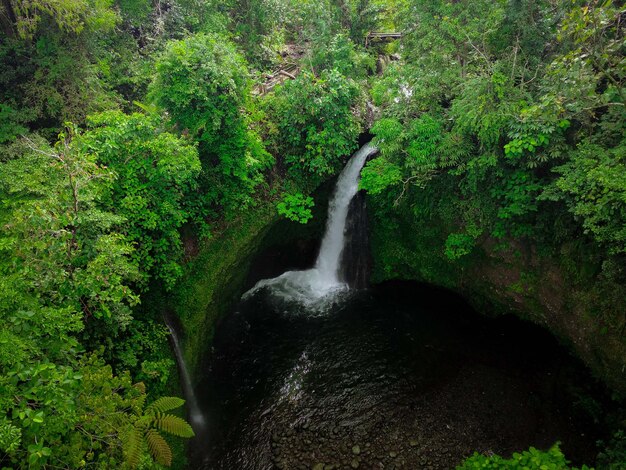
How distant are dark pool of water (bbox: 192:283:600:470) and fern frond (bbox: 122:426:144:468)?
4.51 m

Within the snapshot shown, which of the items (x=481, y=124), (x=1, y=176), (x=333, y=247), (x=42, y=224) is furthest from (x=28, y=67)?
(x=481, y=124)

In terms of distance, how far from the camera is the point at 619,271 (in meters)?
8.75

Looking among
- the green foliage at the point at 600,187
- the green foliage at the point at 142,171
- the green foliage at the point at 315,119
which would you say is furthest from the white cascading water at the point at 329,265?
the green foliage at the point at 600,187

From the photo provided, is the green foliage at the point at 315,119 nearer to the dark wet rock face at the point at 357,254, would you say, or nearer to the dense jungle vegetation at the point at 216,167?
the dense jungle vegetation at the point at 216,167

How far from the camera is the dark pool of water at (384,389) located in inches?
359

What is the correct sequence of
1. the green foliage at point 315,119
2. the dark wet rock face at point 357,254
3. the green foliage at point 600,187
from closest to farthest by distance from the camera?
the green foliage at point 600,187 → the green foliage at point 315,119 → the dark wet rock face at point 357,254

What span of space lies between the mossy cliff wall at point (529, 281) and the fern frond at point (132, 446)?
10951 millimetres

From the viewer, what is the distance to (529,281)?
37.8ft

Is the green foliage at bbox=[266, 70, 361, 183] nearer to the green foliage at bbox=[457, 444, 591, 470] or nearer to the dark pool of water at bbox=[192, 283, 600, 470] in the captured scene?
the dark pool of water at bbox=[192, 283, 600, 470]

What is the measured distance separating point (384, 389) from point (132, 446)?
24.3 ft

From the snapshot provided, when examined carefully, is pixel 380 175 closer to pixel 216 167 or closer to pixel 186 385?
pixel 216 167

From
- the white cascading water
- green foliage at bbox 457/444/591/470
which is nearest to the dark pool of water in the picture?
the white cascading water

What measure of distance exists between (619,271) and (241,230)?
35.0ft

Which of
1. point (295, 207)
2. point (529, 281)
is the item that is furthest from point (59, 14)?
point (529, 281)
